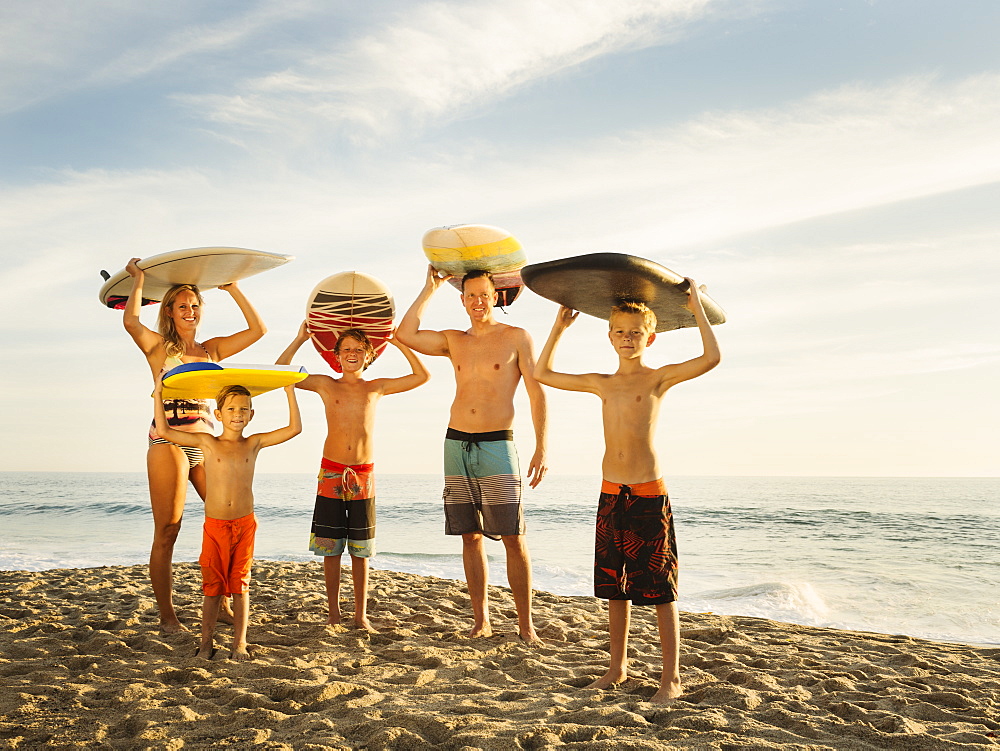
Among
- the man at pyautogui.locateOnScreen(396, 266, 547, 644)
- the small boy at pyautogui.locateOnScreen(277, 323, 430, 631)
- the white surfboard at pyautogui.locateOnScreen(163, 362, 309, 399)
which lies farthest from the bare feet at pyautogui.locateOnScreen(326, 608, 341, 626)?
the white surfboard at pyautogui.locateOnScreen(163, 362, 309, 399)

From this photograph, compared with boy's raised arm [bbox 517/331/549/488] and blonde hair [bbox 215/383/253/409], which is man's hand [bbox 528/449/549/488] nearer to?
boy's raised arm [bbox 517/331/549/488]

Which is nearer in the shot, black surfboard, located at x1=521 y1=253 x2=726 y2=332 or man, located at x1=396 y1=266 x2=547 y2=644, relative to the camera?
black surfboard, located at x1=521 y1=253 x2=726 y2=332

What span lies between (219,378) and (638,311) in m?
2.36

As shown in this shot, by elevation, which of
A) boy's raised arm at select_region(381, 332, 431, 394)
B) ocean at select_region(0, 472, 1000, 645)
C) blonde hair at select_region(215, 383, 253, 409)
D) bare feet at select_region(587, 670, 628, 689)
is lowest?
ocean at select_region(0, 472, 1000, 645)

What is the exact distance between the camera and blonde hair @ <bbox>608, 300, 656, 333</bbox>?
371cm

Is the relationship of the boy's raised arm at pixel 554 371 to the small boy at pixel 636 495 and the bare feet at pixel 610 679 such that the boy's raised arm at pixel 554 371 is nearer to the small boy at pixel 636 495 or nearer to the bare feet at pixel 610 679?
the small boy at pixel 636 495

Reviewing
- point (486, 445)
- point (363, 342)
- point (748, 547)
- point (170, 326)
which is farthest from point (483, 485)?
point (748, 547)

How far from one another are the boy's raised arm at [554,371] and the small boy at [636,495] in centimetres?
7

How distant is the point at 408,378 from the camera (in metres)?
5.01

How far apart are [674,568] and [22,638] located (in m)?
4.14

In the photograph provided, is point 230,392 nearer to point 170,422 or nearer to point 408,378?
point 170,422

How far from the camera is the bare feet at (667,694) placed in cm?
340

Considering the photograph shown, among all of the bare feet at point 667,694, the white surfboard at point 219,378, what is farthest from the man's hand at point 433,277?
the bare feet at point 667,694

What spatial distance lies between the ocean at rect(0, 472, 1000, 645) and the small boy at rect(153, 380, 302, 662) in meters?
4.57
